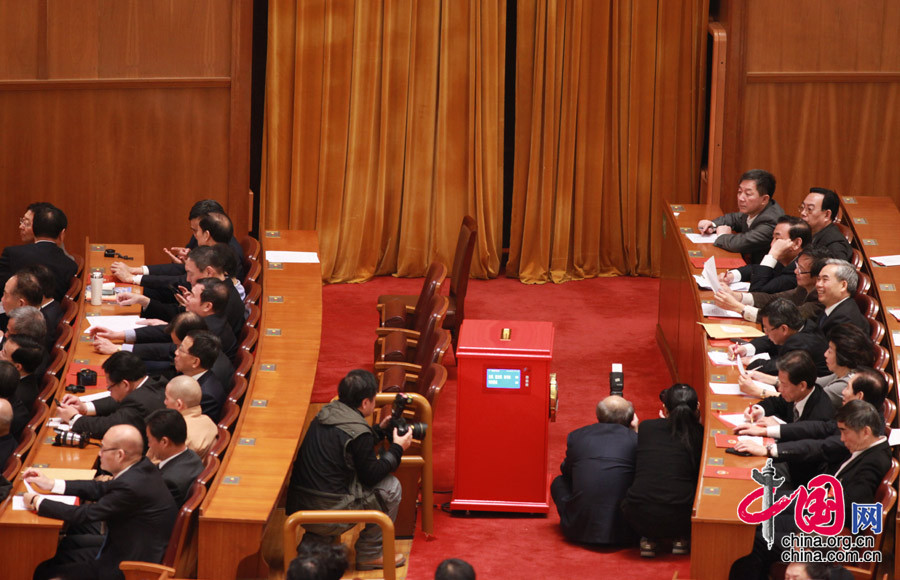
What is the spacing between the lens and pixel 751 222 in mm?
8125

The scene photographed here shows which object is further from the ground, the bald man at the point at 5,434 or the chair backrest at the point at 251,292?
the chair backrest at the point at 251,292

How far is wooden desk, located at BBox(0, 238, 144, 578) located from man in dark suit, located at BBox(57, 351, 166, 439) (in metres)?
0.11

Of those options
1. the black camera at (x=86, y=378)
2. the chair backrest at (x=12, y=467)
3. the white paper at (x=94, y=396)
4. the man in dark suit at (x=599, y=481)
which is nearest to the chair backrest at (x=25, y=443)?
the chair backrest at (x=12, y=467)

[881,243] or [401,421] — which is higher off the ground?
[881,243]

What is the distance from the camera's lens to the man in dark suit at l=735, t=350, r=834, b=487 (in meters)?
5.68

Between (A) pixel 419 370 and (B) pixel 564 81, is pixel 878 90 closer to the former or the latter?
(B) pixel 564 81

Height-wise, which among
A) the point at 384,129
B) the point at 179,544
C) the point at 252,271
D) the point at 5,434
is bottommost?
the point at 179,544

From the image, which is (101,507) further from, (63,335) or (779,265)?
(779,265)

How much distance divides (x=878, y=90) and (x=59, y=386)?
6131 millimetres

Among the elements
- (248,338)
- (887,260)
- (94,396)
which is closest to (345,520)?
(94,396)

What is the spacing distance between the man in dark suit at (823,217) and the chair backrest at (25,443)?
4435mm

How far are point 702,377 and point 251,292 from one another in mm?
2594

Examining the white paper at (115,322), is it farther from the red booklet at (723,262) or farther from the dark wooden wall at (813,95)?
the dark wooden wall at (813,95)

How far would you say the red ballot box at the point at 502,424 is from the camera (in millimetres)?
6477
